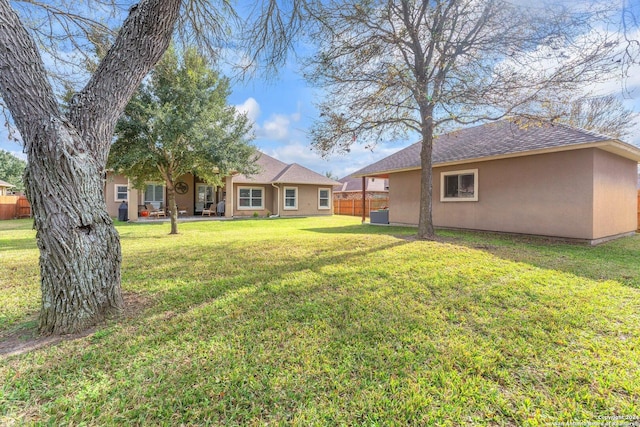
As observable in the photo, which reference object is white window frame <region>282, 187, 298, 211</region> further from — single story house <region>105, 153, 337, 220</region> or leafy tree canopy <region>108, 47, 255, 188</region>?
leafy tree canopy <region>108, 47, 255, 188</region>

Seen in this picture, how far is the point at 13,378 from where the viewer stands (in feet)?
6.84

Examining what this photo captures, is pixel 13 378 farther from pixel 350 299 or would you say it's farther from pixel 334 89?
pixel 334 89

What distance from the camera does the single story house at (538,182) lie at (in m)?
7.49

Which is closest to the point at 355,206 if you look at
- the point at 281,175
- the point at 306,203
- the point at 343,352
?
the point at 306,203

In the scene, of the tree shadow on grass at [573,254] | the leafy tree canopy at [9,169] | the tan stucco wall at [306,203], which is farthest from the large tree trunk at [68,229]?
the leafy tree canopy at [9,169]

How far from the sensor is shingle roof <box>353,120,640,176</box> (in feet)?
24.8

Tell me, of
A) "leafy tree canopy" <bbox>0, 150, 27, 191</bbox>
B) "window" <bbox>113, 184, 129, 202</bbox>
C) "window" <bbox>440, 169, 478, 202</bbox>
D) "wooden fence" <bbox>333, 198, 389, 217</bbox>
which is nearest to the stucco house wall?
"wooden fence" <bbox>333, 198, 389, 217</bbox>

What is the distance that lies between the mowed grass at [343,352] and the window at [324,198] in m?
16.5

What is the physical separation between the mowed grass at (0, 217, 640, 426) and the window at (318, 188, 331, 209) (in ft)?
54.2

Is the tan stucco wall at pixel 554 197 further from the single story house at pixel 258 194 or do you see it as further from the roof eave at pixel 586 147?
A: the single story house at pixel 258 194

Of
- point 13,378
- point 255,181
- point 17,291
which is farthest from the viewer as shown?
point 255,181

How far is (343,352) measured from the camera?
2.45m

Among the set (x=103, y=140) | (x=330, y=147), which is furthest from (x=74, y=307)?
(x=330, y=147)

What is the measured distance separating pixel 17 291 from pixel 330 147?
6.79 m
